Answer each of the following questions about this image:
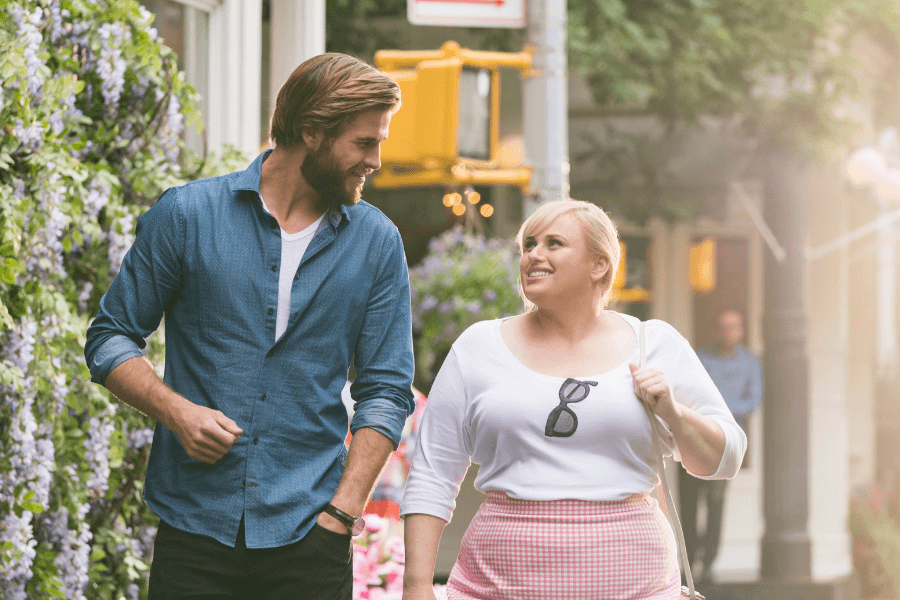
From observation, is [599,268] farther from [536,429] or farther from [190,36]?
[190,36]

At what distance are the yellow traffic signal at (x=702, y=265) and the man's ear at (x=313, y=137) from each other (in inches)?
450

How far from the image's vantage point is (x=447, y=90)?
678 cm

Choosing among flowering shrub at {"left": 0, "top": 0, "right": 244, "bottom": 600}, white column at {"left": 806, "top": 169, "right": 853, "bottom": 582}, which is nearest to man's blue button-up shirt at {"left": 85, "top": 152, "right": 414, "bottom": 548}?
flowering shrub at {"left": 0, "top": 0, "right": 244, "bottom": 600}

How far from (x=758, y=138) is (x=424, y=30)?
3.46 meters

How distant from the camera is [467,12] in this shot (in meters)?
6.02

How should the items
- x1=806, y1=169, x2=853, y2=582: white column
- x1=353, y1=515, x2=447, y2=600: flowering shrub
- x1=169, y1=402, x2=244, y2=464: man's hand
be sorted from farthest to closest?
1. x1=806, y1=169, x2=853, y2=582: white column
2. x1=353, y1=515, x2=447, y2=600: flowering shrub
3. x1=169, y1=402, x2=244, y2=464: man's hand

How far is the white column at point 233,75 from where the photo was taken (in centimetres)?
532

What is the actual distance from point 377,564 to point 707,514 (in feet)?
20.4

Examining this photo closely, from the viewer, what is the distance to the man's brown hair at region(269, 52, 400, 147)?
2.46m

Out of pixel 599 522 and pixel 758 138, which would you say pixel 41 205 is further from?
pixel 758 138

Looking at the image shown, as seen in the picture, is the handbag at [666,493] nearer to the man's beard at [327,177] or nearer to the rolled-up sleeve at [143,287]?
the man's beard at [327,177]

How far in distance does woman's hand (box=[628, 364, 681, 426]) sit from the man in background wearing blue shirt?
7640 mm

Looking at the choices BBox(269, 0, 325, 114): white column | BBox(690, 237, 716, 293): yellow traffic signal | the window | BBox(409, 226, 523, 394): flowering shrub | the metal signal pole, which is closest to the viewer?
the window

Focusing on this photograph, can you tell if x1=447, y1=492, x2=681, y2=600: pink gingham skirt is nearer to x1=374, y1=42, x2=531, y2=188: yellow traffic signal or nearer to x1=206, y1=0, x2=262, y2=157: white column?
x1=206, y1=0, x2=262, y2=157: white column
